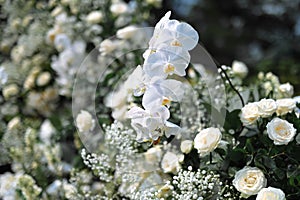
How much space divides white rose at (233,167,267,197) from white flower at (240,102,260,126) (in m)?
0.11

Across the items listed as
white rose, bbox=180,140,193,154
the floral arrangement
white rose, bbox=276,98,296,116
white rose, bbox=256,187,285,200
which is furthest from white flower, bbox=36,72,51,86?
white rose, bbox=256,187,285,200

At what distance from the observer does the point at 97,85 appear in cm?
162

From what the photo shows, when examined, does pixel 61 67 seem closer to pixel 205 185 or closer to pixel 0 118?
pixel 0 118

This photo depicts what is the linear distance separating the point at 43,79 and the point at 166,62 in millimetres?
1077

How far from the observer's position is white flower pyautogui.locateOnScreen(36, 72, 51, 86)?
1961 mm

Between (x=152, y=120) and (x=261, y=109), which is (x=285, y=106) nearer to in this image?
(x=261, y=109)

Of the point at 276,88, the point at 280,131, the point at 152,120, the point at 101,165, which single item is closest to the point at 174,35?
the point at 152,120

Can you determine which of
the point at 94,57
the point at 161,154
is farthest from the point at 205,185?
the point at 94,57

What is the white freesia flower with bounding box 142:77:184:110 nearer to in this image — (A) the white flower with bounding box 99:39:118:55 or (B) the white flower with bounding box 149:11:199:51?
(B) the white flower with bounding box 149:11:199:51

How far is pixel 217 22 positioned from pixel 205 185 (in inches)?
185

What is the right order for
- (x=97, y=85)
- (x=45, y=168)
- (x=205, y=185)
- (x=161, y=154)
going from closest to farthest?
1. (x=205, y=185)
2. (x=161, y=154)
3. (x=45, y=168)
4. (x=97, y=85)

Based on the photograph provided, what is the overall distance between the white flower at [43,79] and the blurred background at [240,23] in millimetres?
3337

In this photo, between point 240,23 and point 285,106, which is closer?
point 285,106

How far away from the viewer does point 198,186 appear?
39.7 inches
